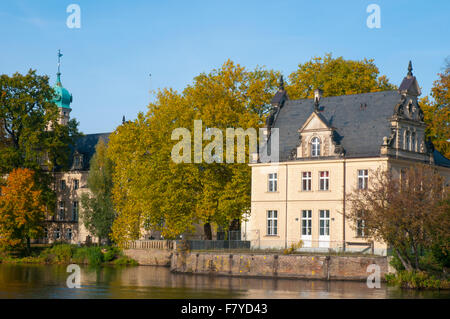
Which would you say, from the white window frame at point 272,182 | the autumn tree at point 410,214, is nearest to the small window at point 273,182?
the white window frame at point 272,182

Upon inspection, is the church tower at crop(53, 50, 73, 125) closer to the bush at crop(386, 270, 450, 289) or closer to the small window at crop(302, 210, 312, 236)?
the small window at crop(302, 210, 312, 236)

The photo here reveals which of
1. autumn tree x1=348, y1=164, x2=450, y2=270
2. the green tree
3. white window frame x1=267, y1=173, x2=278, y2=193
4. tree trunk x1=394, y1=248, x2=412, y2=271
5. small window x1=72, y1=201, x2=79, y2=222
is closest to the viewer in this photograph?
autumn tree x1=348, y1=164, x2=450, y2=270

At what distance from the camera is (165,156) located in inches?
2311

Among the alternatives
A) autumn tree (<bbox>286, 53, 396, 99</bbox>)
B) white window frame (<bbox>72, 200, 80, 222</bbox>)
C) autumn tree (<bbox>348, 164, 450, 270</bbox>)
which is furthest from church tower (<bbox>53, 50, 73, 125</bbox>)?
autumn tree (<bbox>348, 164, 450, 270</bbox>)

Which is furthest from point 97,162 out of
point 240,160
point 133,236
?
point 240,160

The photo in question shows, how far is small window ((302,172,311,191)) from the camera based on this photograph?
5384cm

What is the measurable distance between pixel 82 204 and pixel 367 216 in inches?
1372

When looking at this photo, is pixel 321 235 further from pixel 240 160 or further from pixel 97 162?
pixel 97 162

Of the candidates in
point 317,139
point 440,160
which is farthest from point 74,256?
point 440,160

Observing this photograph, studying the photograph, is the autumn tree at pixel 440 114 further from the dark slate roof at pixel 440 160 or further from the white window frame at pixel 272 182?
the white window frame at pixel 272 182

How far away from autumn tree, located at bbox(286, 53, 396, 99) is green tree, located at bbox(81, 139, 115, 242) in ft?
62.1

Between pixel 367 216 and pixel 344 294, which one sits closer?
pixel 344 294

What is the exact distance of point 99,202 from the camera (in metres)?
71.1

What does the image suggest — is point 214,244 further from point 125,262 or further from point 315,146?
point 125,262
